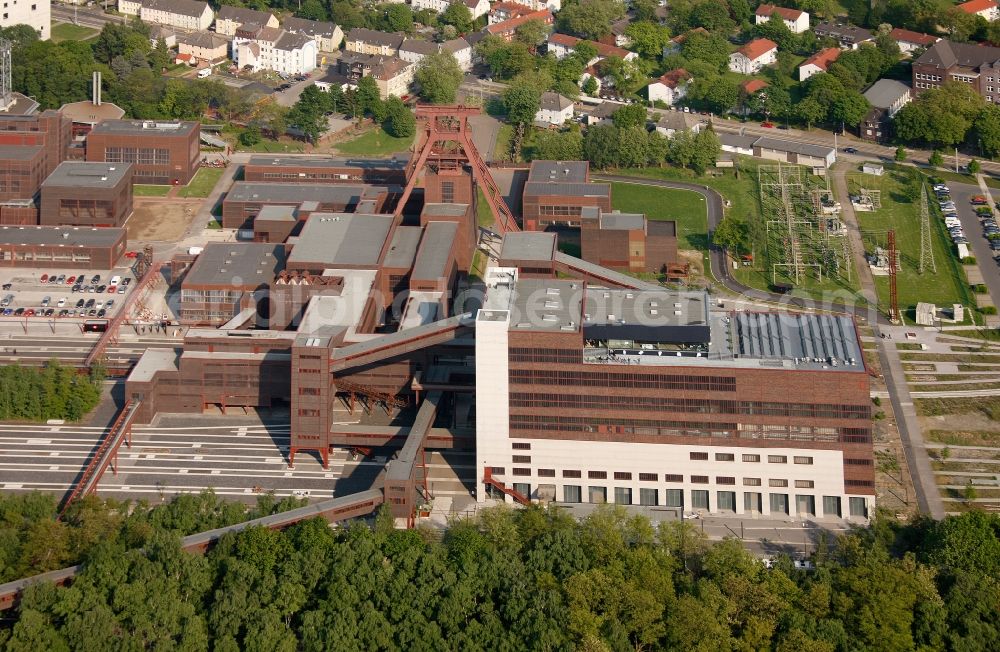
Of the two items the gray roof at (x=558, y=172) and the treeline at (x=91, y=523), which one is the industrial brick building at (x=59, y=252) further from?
the gray roof at (x=558, y=172)

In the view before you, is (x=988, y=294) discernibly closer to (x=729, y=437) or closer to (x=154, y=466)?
(x=729, y=437)

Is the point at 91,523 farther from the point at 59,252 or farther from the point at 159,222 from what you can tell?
the point at 159,222

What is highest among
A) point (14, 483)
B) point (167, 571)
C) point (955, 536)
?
point (955, 536)

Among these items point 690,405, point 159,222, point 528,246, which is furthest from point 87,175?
point 690,405

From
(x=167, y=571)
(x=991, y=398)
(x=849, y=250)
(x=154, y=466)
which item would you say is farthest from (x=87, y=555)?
(x=849, y=250)

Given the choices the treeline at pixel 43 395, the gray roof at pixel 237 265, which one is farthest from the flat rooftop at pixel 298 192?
the treeline at pixel 43 395

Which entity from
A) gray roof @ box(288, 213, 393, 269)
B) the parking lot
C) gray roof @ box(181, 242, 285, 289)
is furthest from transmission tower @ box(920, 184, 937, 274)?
the parking lot
